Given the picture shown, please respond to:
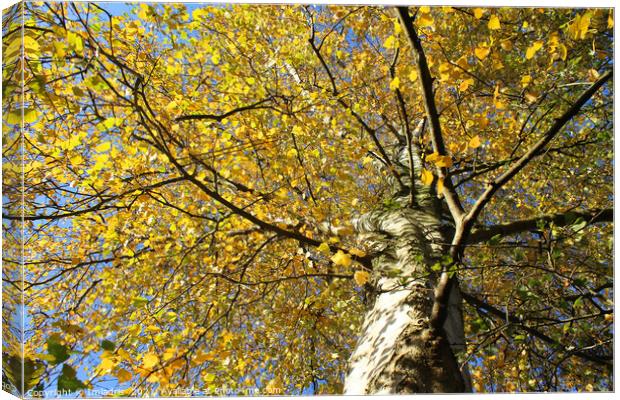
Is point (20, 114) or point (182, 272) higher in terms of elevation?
point (20, 114)

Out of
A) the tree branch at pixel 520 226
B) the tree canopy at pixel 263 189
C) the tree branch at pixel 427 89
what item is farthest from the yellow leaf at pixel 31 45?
the tree branch at pixel 520 226

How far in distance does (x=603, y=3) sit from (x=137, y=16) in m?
3.16

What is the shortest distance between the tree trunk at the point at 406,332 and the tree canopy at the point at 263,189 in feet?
0.50

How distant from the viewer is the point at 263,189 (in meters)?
3.69

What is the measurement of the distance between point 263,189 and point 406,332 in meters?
2.19

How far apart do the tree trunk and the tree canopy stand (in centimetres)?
15

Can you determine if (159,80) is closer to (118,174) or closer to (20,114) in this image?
(118,174)

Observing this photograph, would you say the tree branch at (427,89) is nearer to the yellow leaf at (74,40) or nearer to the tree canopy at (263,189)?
the tree canopy at (263,189)

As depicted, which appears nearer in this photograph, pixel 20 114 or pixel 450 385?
pixel 450 385

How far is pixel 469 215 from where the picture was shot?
1688 millimetres

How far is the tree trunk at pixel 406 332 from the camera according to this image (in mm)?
1619

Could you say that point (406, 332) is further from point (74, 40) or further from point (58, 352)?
point (74, 40)

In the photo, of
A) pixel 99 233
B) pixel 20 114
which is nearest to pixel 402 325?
pixel 20 114

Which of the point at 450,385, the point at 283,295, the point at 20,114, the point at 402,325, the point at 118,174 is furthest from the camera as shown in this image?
the point at 283,295
